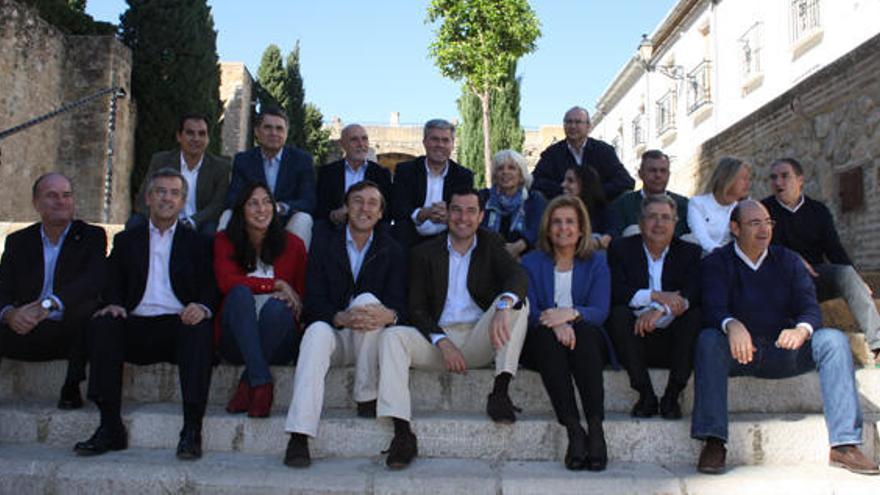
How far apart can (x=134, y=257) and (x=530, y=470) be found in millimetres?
2157

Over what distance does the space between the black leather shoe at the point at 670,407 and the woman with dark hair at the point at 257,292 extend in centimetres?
175

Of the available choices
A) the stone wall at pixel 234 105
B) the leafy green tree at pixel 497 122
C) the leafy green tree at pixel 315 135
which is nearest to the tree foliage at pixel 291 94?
the leafy green tree at pixel 315 135

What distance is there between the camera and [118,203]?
36.7 feet

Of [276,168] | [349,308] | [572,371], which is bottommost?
[572,371]

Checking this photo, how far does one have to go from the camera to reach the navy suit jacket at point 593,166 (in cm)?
491

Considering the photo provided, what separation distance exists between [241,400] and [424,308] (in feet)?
3.14

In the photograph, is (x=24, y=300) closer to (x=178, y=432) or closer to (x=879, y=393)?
(x=178, y=432)

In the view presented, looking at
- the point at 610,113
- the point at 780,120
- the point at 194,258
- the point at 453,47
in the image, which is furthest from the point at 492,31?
the point at 194,258

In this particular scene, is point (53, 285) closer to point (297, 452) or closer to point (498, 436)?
point (297, 452)

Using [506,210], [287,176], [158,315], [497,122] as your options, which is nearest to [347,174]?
[287,176]

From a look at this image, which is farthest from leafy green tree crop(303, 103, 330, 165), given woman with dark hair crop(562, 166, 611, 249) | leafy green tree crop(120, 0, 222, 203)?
woman with dark hair crop(562, 166, 611, 249)

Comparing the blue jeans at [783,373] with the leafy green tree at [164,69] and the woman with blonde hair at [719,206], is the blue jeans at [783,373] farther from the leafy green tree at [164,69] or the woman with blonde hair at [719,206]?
the leafy green tree at [164,69]

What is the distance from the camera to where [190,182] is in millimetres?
4301

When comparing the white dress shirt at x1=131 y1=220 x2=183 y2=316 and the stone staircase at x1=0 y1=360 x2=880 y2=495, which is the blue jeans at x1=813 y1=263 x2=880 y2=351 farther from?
the white dress shirt at x1=131 y1=220 x2=183 y2=316
